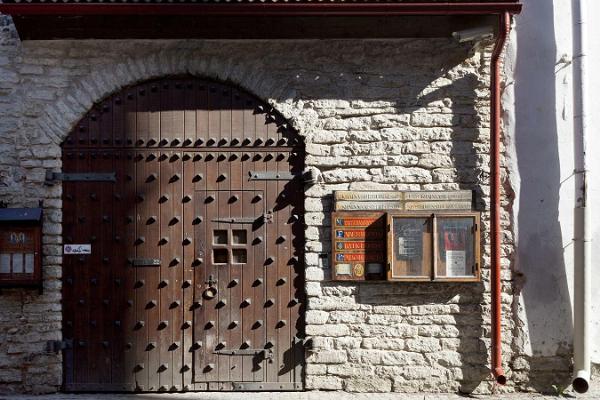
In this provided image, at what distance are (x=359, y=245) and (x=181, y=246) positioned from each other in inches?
62.8

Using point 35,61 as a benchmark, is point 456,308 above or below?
below

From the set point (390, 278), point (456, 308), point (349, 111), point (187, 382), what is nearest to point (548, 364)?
point (456, 308)

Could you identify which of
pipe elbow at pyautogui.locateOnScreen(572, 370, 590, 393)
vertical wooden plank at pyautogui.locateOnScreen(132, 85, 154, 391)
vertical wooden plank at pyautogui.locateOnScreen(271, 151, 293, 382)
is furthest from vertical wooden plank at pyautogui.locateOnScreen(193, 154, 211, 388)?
pipe elbow at pyautogui.locateOnScreen(572, 370, 590, 393)

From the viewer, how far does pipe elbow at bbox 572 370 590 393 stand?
16.4 ft

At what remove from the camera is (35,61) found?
17.5 ft

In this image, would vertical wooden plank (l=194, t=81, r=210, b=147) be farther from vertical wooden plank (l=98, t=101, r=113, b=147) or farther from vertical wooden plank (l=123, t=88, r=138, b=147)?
vertical wooden plank (l=98, t=101, r=113, b=147)

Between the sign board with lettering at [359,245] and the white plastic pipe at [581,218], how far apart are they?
169 centimetres

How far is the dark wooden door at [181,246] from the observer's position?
527 cm

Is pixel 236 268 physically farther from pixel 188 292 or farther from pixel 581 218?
pixel 581 218

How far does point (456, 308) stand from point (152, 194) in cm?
293

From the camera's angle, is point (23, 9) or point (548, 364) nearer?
point (23, 9)

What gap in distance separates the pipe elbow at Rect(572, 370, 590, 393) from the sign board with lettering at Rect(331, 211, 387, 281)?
184cm

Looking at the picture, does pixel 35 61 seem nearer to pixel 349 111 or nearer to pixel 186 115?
pixel 186 115

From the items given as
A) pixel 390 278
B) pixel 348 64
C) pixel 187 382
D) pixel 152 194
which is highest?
pixel 348 64
